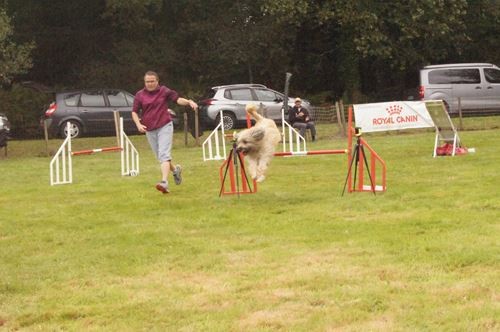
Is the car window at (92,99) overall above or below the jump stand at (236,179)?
above

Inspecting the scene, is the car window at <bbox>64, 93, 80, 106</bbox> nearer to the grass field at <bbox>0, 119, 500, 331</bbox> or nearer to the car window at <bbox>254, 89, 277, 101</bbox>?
the car window at <bbox>254, 89, 277, 101</bbox>

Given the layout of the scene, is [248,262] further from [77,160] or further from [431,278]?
[77,160]

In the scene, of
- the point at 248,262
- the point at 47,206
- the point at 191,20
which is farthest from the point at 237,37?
the point at 248,262

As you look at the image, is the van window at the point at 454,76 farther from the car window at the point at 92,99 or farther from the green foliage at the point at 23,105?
the green foliage at the point at 23,105

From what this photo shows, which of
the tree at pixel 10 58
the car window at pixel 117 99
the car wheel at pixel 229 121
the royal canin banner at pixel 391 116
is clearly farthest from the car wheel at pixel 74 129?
the royal canin banner at pixel 391 116

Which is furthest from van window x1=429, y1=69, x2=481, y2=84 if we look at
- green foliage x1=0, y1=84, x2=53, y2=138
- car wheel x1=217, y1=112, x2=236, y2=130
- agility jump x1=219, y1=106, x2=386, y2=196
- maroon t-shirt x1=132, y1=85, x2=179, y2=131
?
maroon t-shirt x1=132, y1=85, x2=179, y2=131

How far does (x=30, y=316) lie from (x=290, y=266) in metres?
2.10

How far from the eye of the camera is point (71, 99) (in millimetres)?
23734

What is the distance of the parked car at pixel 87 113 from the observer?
23.2 m

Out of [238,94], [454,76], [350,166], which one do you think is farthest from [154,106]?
[454,76]

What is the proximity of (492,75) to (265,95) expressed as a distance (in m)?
7.50

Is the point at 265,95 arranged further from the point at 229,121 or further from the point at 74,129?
the point at 74,129

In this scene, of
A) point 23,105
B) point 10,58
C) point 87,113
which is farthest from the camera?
point 23,105

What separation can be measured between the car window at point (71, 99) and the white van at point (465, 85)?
10.5m
